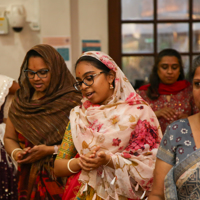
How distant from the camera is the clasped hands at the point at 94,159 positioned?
1477 millimetres

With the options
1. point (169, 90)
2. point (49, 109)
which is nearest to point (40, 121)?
point (49, 109)

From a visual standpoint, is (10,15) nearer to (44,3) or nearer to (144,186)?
(44,3)

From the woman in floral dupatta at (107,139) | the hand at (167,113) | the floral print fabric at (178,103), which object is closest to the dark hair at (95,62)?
the woman in floral dupatta at (107,139)

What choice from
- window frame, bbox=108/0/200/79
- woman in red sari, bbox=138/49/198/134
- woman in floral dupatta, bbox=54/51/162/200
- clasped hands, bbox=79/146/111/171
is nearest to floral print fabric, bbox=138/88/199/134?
woman in red sari, bbox=138/49/198/134

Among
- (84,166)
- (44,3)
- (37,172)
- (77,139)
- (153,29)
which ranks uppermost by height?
(44,3)

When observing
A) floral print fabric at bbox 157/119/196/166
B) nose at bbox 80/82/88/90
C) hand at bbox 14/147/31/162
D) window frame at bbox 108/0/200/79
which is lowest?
hand at bbox 14/147/31/162

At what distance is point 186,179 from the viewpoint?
1.18m

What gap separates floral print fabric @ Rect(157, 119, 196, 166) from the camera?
48.6 inches

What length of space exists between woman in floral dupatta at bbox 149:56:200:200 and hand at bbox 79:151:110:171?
29 cm

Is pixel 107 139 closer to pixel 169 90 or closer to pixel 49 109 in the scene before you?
pixel 49 109

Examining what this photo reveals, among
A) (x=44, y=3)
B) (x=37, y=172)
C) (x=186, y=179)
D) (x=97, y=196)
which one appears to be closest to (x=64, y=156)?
(x=97, y=196)

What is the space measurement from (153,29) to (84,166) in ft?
8.12

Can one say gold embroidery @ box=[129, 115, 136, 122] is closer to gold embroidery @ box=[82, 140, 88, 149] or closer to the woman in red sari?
gold embroidery @ box=[82, 140, 88, 149]

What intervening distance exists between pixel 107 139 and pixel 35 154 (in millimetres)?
637
